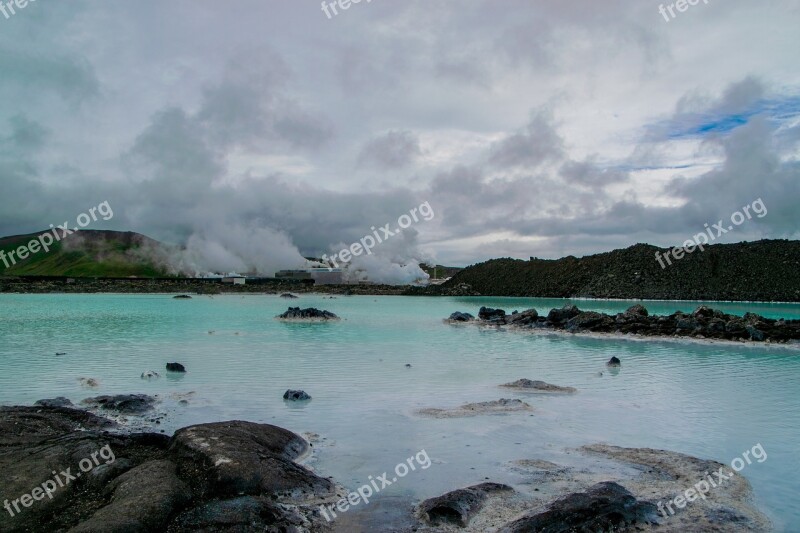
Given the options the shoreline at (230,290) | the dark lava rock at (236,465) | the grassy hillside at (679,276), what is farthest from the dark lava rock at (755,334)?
the grassy hillside at (679,276)

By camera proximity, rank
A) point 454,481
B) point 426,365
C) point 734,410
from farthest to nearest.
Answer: point 426,365
point 734,410
point 454,481

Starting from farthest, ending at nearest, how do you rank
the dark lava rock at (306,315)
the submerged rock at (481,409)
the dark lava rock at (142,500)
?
the dark lava rock at (306,315) → the submerged rock at (481,409) → the dark lava rock at (142,500)

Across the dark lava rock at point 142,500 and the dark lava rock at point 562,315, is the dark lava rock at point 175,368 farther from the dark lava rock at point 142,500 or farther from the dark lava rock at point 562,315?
the dark lava rock at point 562,315

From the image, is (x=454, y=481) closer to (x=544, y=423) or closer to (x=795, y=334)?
(x=544, y=423)

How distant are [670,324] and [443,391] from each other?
1241 inches

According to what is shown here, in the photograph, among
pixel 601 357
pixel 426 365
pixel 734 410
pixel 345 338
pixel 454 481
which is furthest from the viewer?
pixel 345 338

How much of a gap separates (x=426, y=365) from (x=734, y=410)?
1210 centimetres

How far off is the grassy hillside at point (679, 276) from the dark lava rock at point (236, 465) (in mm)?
101033

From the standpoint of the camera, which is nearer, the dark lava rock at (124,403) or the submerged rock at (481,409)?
the dark lava rock at (124,403)

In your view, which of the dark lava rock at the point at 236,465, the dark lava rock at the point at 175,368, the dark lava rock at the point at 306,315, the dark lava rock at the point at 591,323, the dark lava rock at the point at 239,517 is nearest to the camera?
the dark lava rock at the point at 239,517

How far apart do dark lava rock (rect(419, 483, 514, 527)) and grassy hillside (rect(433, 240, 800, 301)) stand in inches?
3938

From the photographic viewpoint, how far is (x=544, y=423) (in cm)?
1415

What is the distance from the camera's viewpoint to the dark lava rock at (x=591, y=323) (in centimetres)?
4422

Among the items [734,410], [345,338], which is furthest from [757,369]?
[345,338]
